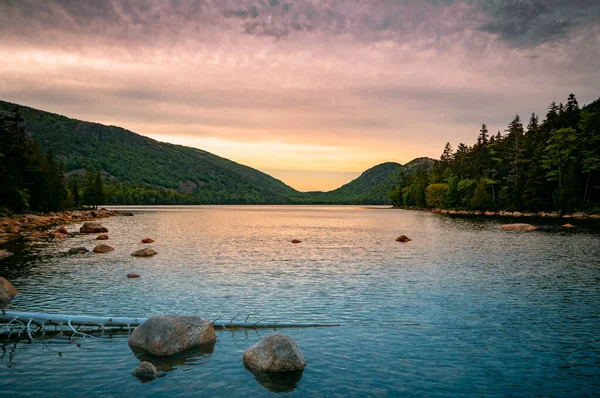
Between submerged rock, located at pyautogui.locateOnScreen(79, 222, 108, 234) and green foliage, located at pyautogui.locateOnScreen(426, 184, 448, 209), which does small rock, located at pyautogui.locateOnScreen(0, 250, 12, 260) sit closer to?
submerged rock, located at pyautogui.locateOnScreen(79, 222, 108, 234)

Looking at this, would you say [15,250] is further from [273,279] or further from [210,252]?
[273,279]

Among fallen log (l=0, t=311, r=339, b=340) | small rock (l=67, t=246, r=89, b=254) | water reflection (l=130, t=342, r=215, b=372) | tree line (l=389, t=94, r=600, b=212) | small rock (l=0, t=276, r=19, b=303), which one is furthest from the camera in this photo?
tree line (l=389, t=94, r=600, b=212)

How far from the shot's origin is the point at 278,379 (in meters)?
15.1

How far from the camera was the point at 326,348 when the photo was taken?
18266 mm

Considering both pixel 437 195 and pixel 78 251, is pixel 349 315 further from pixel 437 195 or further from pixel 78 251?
pixel 437 195

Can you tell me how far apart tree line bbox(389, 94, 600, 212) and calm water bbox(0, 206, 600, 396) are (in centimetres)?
6622

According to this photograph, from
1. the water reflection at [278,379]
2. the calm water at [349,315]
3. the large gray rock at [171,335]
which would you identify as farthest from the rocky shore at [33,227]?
the water reflection at [278,379]

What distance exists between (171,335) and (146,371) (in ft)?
8.88

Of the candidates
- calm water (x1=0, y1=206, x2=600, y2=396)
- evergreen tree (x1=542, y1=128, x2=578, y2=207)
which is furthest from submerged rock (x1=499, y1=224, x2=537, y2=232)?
evergreen tree (x1=542, y1=128, x2=578, y2=207)

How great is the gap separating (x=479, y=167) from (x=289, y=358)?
147 metres

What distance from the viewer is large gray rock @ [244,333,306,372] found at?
1580 centimetres

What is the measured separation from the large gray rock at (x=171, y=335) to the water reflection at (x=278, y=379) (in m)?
3.45

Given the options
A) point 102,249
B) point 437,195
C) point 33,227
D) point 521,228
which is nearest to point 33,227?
point 33,227

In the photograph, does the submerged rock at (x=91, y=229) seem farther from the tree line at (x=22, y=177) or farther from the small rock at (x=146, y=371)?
the small rock at (x=146, y=371)
